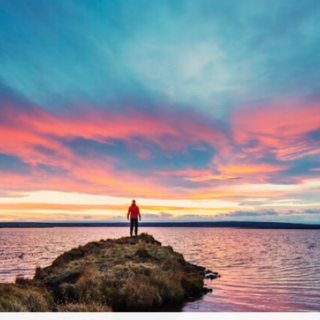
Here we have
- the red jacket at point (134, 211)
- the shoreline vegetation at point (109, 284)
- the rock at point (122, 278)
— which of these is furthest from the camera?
the red jacket at point (134, 211)

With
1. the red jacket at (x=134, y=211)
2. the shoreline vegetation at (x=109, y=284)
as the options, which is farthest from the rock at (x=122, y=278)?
the red jacket at (x=134, y=211)

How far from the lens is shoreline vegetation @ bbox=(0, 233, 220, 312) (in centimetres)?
1627

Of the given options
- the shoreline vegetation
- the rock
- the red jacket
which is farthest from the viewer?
the red jacket

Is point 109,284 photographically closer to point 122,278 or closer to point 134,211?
point 122,278

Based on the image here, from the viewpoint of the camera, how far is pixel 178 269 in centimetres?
2661

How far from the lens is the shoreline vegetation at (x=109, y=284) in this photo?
16.3 metres

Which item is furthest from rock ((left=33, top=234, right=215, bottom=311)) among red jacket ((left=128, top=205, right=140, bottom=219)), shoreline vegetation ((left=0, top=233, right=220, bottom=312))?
red jacket ((left=128, top=205, right=140, bottom=219))

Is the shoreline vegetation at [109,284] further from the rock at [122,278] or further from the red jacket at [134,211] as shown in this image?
the red jacket at [134,211]

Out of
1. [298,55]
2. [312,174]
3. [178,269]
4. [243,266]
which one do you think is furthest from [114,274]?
[243,266]

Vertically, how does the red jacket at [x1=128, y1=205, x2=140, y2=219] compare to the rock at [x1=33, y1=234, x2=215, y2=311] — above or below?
above

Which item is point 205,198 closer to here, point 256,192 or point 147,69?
point 256,192

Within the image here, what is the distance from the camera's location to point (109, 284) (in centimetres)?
2088

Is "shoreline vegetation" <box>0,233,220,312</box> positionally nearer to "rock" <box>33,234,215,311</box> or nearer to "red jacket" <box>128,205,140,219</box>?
"rock" <box>33,234,215,311</box>
